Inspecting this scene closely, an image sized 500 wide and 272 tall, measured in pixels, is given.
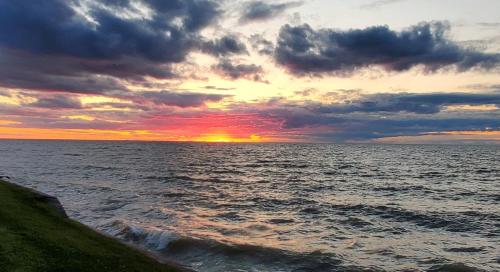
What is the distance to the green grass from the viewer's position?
12.3 m

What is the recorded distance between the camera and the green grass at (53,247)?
40.4 ft

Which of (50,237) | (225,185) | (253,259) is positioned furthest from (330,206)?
(50,237)

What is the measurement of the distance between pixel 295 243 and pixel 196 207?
1428cm

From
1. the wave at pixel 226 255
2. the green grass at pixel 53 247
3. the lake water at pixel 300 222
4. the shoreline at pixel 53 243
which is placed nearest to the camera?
the green grass at pixel 53 247

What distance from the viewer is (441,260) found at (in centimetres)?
2055

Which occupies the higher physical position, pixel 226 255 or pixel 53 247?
pixel 53 247

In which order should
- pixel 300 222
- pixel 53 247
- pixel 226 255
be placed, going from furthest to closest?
pixel 300 222 < pixel 226 255 < pixel 53 247

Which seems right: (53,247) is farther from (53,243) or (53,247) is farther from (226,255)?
(226,255)

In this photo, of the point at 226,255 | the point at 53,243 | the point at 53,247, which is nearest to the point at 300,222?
the point at 226,255

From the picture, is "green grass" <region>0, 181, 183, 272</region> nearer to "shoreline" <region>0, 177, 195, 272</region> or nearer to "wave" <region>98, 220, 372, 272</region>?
"shoreline" <region>0, 177, 195, 272</region>

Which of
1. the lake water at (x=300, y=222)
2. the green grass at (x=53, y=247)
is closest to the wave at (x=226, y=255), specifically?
the lake water at (x=300, y=222)

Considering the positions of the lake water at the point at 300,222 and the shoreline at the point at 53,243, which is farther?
the lake water at the point at 300,222

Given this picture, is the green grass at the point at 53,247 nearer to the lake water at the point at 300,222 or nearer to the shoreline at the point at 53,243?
the shoreline at the point at 53,243

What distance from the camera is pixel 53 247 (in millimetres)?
14000
